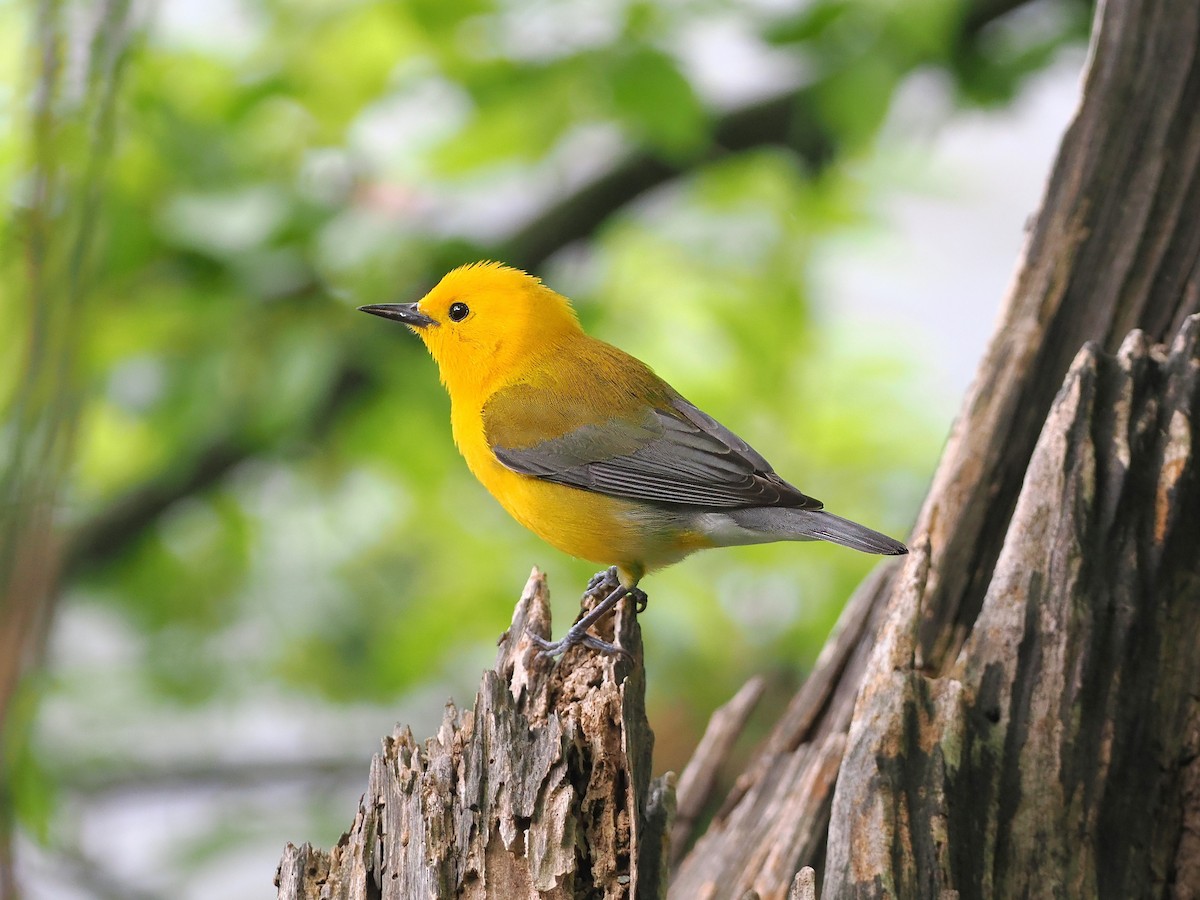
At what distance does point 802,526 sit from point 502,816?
4.43ft

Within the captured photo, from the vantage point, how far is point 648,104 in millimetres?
4996

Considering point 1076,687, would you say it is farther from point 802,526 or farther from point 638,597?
point 638,597

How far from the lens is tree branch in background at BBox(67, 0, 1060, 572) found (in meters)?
6.15

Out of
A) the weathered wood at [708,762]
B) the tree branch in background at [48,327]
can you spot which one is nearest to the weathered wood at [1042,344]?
the weathered wood at [708,762]

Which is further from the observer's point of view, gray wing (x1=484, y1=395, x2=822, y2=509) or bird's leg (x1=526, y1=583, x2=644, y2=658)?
gray wing (x1=484, y1=395, x2=822, y2=509)

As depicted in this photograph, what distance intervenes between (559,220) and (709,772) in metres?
3.08

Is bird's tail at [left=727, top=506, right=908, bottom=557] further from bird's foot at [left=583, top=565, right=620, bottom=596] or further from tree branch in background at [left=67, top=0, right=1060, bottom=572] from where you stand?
tree branch in background at [left=67, top=0, right=1060, bottom=572]

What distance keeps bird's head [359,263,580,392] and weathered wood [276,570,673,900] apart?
6.17 ft

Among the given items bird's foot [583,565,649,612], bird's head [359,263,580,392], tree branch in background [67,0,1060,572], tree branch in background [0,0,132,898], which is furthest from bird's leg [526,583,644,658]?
tree branch in background [67,0,1060,572]

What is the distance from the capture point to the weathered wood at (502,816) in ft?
8.98

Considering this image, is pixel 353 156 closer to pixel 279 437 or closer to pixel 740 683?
pixel 279 437

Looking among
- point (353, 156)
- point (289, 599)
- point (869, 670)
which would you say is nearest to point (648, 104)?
point (353, 156)

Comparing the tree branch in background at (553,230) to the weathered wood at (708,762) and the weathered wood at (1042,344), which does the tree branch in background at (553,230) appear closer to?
the weathered wood at (1042,344)

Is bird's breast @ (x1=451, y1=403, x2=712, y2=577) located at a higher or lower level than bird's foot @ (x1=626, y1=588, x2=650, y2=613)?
higher
